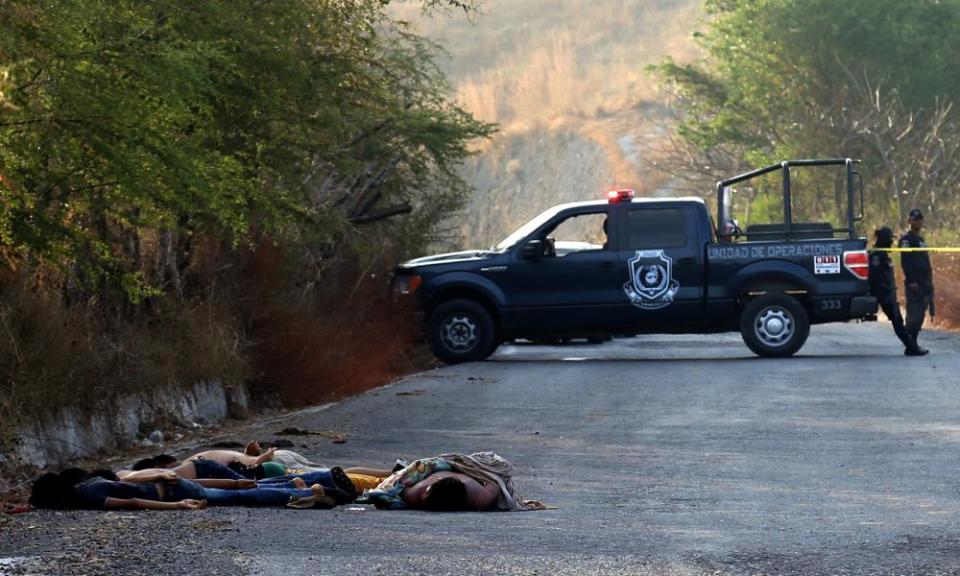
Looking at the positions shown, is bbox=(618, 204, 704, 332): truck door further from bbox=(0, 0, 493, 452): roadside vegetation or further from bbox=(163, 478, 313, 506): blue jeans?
bbox=(163, 478, 313, 506): blue jeans

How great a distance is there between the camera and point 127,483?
36.4ft

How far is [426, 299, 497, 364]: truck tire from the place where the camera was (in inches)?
967

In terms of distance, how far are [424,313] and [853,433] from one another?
32.8 ft

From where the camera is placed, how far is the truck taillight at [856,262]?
2420 centimetres

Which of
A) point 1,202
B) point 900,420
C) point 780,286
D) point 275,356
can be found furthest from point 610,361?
point 1,202

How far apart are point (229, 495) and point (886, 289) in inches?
610

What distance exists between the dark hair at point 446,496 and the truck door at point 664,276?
13.4m

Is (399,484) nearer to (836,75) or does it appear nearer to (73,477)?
(73,477)

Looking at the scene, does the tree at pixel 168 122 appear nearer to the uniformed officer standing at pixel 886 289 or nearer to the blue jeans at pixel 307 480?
the blue jeans at pixel 307 480

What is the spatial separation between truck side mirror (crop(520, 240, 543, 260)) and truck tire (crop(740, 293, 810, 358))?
8.96 feet

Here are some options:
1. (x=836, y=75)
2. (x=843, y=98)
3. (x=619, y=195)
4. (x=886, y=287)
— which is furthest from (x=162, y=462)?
(x=836, y=75)

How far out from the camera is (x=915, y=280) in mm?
25125

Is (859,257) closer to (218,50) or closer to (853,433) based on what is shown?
(853,433)

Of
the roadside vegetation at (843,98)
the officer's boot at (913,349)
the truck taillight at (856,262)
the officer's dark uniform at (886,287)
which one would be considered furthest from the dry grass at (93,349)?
the roadside vegetation at (843,98)
